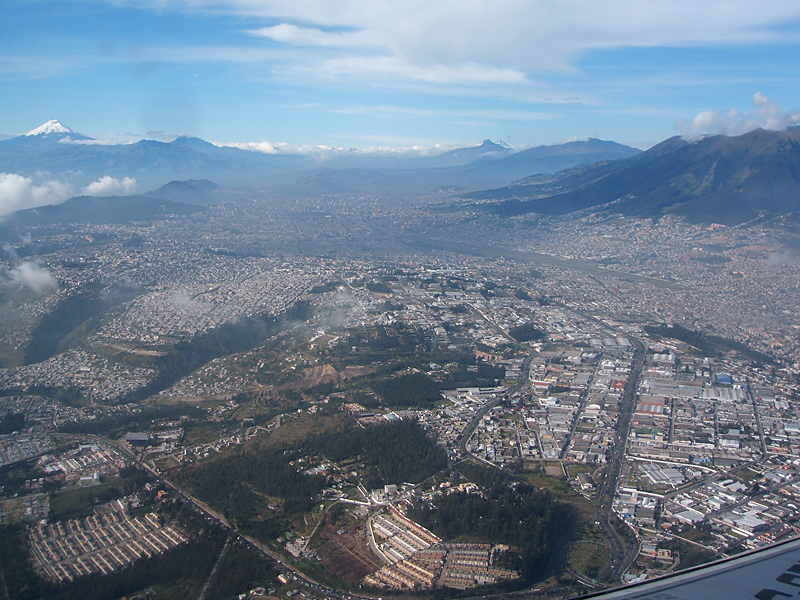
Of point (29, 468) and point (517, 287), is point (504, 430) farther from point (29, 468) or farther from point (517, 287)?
point (517, 287)

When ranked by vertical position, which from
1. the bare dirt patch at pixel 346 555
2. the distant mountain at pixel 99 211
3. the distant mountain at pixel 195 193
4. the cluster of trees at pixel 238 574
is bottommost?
the cluster of trees at pixel 238 574

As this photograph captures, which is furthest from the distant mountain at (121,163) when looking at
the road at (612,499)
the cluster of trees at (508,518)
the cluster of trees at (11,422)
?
the cluster of trees at (508,518)

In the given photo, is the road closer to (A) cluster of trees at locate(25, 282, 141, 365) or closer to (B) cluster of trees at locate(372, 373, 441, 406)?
(B) cluster of trees at locate(372, 373, 441, 406)

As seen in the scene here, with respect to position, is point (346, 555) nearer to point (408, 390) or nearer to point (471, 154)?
point (408, 390)

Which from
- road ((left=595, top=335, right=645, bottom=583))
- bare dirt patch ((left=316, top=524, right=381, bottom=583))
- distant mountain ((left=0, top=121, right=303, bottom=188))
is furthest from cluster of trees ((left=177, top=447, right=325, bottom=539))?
distant mountain ((left=0, top=121, right=303, bottom=188))

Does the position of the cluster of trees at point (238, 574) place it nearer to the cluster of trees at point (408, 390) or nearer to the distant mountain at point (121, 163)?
the cluster of trees at point (408, 390)

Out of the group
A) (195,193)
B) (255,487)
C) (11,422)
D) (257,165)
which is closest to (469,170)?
(257,165)
